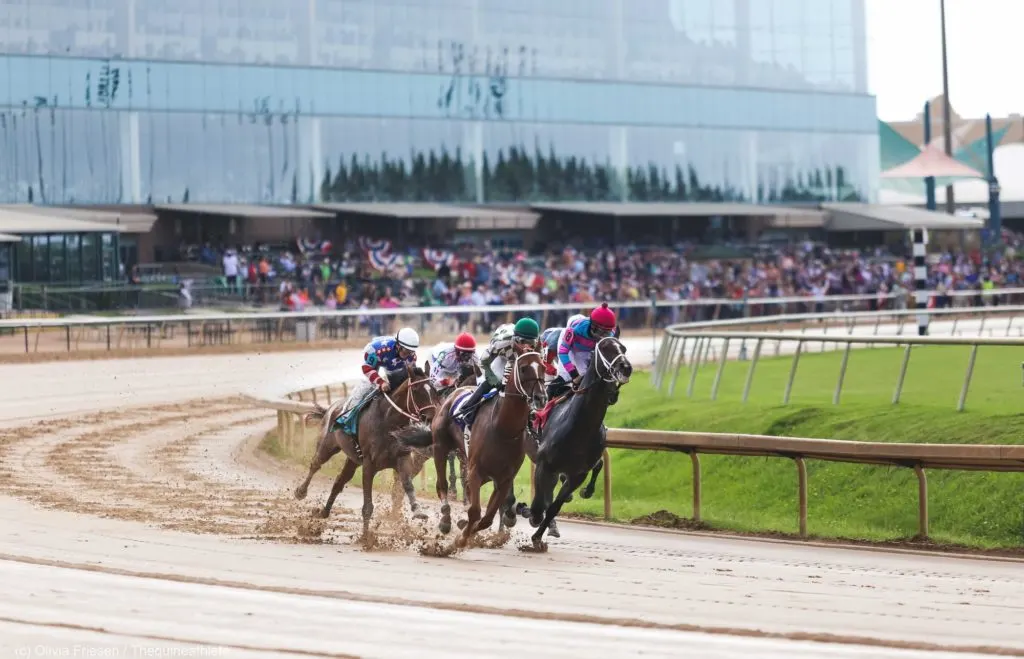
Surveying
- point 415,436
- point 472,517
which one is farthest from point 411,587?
point 415,436

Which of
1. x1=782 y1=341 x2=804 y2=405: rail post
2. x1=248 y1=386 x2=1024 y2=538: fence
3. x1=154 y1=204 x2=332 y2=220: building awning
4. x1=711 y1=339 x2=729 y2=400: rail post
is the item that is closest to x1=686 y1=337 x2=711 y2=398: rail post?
x1=711 y1=339 x2=729 y2=400: rail post

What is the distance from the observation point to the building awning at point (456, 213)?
136ft

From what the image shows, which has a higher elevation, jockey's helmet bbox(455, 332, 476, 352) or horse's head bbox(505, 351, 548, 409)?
jockey's helmet bbox(455, 332, 476, 352)

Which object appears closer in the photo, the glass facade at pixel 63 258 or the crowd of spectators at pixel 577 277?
the crowd of spectators at pixel 577 277

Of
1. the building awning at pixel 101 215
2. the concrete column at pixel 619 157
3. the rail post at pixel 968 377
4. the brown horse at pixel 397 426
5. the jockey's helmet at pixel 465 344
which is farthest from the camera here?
the concrete column at pixel 619 157

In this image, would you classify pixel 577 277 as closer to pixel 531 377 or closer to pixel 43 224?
pixel 43 224

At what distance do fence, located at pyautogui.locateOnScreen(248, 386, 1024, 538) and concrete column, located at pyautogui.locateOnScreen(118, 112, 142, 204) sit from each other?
2803cm

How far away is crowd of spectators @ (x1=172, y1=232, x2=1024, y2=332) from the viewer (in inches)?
1298

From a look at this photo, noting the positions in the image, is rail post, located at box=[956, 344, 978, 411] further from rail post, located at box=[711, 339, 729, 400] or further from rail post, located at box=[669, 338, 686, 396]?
rail post, located at box=[669, 338, 686, 396]

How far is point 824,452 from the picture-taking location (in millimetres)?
11852

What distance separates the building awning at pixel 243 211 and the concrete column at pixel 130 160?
0.85 metres

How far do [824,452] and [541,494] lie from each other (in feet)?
6.52

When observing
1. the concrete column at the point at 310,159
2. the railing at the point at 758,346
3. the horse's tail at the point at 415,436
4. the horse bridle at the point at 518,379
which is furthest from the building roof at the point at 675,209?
the horse bridle at the point at 518,379

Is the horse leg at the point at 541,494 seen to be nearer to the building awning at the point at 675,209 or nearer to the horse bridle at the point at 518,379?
the horse bridle at the point at 518,379
